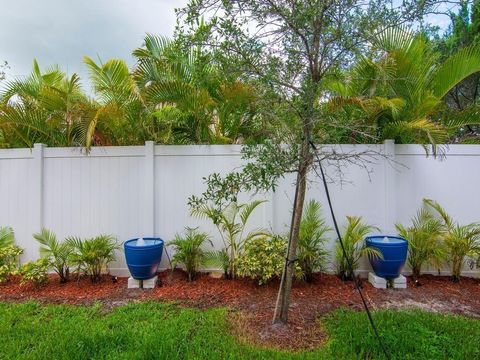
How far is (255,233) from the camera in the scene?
4.27 meters

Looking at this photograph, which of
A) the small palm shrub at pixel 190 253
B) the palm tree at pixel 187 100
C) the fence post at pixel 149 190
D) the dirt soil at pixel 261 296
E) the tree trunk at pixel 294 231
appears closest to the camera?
the tree trunk at pixel 294 231

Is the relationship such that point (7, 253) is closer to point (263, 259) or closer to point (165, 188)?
point (165, 188)

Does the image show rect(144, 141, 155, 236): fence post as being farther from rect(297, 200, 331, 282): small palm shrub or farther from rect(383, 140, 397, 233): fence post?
rect(383, 140, 397, 233): fence post

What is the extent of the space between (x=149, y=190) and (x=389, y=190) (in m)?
3.33

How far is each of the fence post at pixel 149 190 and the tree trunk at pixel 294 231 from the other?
221cm

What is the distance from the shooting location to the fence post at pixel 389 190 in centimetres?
432

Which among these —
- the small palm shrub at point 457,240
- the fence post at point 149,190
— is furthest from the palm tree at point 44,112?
the small palm shrub at point 457,240

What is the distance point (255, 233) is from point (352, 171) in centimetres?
161

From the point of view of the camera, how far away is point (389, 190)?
432 cm

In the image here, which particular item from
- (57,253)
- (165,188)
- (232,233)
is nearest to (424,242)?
(232,233)

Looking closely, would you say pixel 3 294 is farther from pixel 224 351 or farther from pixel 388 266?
pixel 388 266

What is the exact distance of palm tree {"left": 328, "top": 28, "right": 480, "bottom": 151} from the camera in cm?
414

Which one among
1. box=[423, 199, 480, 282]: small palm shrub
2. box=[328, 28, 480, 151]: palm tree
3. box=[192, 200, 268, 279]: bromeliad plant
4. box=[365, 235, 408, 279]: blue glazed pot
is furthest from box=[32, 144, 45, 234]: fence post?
box=[423, 199, 480, 282]: small palm shrub

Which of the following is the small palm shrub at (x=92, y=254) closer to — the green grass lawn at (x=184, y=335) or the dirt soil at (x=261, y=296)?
the dirt soil at (x=261, y=296)
